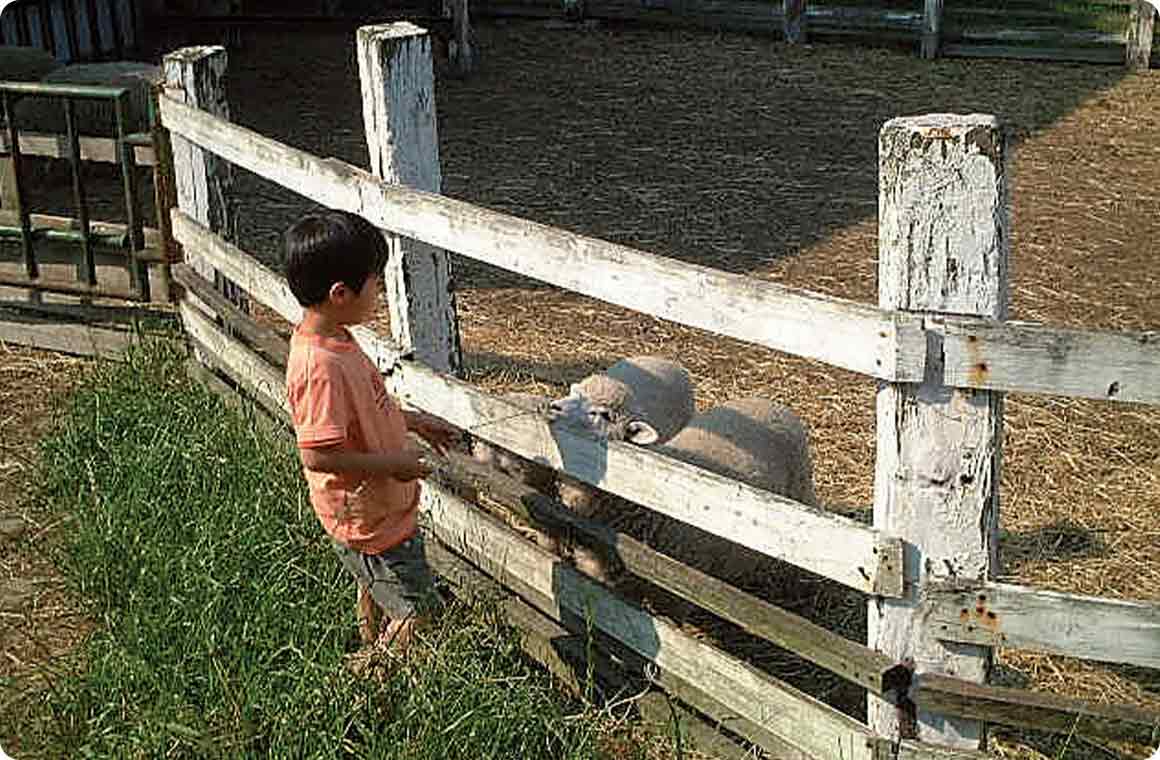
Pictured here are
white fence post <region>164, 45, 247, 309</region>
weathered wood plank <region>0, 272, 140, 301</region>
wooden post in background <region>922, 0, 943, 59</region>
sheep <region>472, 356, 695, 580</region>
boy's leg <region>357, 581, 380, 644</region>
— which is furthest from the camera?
wooden post in background <region>922, 0, 943, 59</region>

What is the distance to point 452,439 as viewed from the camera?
4.34 m

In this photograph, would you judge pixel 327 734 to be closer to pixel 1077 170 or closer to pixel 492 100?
pixel 1077 170

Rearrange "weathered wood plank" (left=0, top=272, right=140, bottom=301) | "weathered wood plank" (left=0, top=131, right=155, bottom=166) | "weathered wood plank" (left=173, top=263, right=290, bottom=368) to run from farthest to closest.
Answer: "weathered wood plank" (left=0, top=272, right=140, bottom=301), "weathered wood plank" (left=0, top=131, right=155, bottom=166), "weathered wood plank" (left=173, top=263, right=290, bottom=368)

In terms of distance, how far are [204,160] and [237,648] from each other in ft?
9.09

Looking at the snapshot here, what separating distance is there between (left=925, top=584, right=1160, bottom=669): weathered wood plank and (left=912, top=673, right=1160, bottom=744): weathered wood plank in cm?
12

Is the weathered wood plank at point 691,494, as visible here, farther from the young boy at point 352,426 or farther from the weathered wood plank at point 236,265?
the weathered wood plank at point 236,265

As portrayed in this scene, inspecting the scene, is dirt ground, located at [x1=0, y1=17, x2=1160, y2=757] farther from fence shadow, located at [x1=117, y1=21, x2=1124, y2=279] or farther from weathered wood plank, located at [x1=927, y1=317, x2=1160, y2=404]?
weathered wood plank, located at [x1=927, y1=317, x2=1160, y2=404]

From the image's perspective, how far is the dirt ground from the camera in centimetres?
547

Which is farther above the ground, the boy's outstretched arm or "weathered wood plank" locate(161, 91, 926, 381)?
"weathered wood plank" locate(161, 91, 926, 381)

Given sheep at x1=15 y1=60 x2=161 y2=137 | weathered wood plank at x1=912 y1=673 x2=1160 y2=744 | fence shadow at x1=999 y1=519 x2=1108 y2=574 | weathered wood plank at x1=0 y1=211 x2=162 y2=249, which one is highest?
sheep at x1=15 y1=60 x2=161 y2=137

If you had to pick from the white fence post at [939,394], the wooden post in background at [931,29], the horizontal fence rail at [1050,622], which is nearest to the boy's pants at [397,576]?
the horizontal fence rail at [1050,622]

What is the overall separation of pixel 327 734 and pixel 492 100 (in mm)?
10513

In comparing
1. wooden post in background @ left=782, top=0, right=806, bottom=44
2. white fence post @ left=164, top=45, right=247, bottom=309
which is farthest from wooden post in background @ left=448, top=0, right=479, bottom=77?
white fence post @ left=164, top=45, right=247, bottom=309

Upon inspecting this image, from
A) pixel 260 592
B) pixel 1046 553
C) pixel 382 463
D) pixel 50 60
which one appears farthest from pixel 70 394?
pixel 50 60
